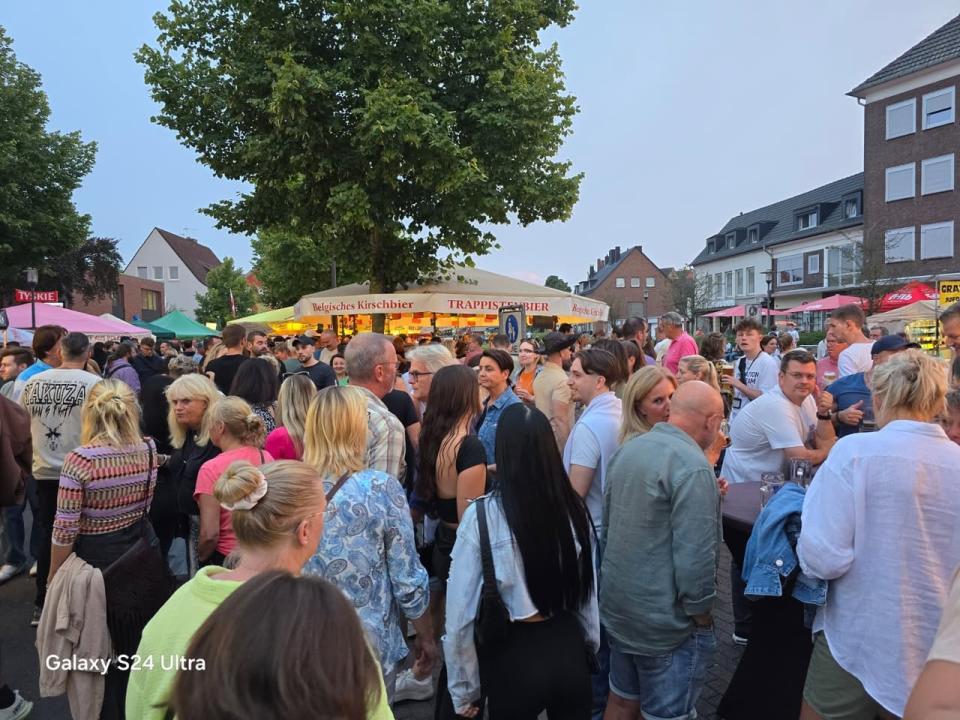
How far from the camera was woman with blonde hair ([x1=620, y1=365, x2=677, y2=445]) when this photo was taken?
11.4 ft

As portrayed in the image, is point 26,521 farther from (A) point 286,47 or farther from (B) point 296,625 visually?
(A) point 286,47

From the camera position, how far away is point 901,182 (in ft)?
106

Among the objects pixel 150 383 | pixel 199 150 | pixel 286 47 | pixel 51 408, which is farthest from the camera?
pixel 199 150

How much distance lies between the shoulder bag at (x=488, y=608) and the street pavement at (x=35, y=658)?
170 centimetres

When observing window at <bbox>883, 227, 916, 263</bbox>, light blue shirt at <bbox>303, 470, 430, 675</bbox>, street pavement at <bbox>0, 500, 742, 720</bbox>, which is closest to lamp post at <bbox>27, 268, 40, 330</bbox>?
street pavement at <bbox>0, 500, 742, 720</bbox>

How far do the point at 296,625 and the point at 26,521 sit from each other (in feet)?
25.9

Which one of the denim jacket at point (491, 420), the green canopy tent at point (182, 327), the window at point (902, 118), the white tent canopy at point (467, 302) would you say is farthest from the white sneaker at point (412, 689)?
the window at point (902, 118)

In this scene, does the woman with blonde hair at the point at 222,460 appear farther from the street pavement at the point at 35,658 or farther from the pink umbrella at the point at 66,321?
the pink umbrella at the point at 66,321

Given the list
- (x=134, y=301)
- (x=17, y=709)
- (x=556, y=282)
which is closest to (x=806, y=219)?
(x=17, y=709)

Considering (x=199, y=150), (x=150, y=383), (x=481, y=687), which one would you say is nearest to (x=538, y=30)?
(x=199, y=150)

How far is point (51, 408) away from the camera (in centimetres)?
484

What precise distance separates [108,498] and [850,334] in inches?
245

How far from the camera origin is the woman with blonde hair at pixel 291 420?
3938 millimetres

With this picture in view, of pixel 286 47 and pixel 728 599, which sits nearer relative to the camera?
pixel 728 599
